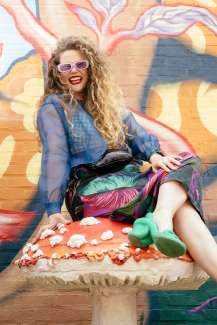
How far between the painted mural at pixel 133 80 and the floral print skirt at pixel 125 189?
1020 mm

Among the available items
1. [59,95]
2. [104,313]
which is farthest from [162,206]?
[59,95]

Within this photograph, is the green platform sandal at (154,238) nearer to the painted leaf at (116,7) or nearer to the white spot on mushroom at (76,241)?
the white spot on mushroom at (76,241)

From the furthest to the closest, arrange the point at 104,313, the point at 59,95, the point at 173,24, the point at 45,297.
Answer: the point at 173,24 < the point at 45,297 < the point at 59,95 < the point at 104,313

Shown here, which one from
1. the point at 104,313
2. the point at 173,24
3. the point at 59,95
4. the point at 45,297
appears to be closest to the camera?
the point at 104,313

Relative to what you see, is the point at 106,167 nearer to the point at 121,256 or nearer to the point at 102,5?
the point at 121,256

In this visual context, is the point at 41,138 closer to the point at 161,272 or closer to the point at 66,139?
the point at 66,139

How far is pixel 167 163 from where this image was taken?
7.64 feet

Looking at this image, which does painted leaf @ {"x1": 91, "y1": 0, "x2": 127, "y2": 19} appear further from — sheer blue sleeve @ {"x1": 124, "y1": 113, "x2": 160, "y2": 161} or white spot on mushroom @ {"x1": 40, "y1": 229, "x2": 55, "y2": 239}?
white spot on mushroom @ {"x1": 40, "y1": 229, "x2": 55, "y2": 239}

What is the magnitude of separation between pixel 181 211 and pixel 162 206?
10cm

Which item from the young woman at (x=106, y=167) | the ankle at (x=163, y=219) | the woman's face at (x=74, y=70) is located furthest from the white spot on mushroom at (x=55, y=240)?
the woman's face at (x=74, y=70)

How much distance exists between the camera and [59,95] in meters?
2.60

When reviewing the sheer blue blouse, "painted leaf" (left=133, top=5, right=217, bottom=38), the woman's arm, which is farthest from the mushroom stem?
"painted leaf" (left=133, top=5, right=217, bottom=38)

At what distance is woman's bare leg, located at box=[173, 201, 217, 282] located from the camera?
7.15 feet

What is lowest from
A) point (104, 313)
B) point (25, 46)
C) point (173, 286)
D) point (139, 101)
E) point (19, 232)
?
point (19, 232)
